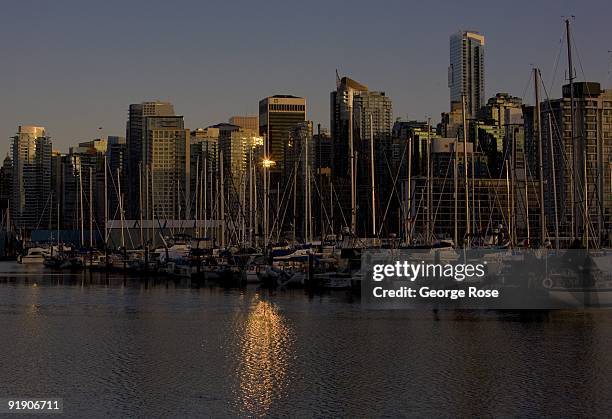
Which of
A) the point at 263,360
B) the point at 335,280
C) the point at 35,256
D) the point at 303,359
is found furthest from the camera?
the point at 35,256

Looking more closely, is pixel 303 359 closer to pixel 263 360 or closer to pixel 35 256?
pixel 263 360

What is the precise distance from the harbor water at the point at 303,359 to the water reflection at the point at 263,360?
0.09m

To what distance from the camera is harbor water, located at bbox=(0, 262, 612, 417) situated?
37.0 meters

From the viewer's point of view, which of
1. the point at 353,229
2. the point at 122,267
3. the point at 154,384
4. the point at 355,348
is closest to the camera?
the point at 154,384

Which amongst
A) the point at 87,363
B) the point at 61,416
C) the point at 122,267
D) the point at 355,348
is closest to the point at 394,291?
the point at 355,348

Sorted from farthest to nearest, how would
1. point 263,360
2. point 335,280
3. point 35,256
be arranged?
point 35,256, point 335,280, point 263,360

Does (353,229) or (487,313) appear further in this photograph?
(353,229)

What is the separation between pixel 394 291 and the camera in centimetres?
7800

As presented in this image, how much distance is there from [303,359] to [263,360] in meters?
1.86

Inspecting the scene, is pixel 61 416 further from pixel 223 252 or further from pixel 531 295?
pixel 223 252

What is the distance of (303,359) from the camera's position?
47.8 meters

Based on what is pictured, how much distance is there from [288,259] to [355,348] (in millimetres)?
41171

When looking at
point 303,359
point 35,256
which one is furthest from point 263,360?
point 35,256

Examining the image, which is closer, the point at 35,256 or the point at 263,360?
the point at 263,360
